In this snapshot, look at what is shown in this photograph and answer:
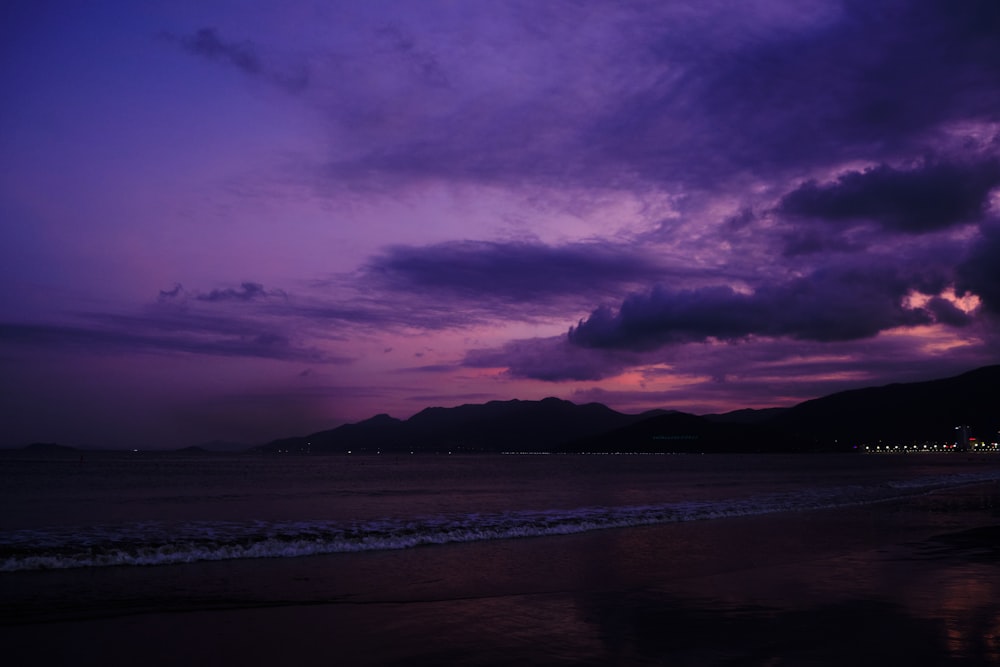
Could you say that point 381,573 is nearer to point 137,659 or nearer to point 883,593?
point 137,659

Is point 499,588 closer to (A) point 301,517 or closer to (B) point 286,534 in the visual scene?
(B) point 286,534

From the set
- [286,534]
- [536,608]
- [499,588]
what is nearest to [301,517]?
[286,534]

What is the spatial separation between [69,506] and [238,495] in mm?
11581

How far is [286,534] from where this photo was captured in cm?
2375

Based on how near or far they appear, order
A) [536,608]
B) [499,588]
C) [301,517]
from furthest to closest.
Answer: [301,517]
[499,588]
[536,608]

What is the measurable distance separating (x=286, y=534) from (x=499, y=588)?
11.2 m

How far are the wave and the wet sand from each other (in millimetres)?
1301

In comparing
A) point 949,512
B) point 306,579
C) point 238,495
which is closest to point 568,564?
point 306,579

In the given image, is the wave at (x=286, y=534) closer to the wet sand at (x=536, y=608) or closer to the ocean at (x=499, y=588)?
the ocean at (x=499, y=588)

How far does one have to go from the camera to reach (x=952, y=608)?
1278 cm

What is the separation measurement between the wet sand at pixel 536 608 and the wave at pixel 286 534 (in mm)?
1301

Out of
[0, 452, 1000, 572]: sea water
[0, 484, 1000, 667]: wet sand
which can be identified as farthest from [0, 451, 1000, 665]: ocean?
[0, 452, 1000, 572]: sea water

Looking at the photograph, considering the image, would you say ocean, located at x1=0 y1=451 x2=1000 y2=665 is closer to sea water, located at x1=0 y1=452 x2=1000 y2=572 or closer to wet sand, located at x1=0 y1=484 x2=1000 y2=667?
wet sand, located at x1=0 y1=484 x2=1000 y2=667

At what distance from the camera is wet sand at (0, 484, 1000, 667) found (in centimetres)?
1011
